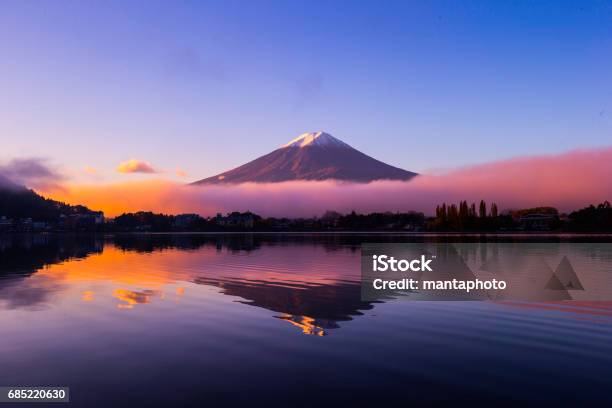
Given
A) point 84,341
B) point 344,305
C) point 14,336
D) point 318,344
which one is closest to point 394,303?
point 344,305

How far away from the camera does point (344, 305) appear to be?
1006 inches

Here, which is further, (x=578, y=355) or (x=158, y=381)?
(x=578, y=355)

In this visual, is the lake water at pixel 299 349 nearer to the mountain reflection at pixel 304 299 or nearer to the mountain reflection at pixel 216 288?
the mountain reflection at pixel 304 299

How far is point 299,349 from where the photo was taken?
52.3 feet

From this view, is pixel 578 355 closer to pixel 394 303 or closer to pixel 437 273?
pixel 394 303

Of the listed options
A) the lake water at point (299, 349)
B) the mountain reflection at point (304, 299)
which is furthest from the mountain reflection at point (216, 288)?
the lake water at point (299, 349)

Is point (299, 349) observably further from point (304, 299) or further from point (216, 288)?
point (216, 288)

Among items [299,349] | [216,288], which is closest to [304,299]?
[216,288]

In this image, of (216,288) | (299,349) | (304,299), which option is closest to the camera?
(299,349)

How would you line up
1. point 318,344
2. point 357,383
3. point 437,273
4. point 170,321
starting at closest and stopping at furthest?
point 357,383 → point 318,344 → point 170,321 → point 437,273

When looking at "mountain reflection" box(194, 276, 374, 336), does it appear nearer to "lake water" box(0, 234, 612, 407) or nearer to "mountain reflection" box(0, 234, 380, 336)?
"mountain reflection" box(0, 234, 380, 336)

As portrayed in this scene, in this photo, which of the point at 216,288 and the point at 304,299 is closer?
the point at 304,299

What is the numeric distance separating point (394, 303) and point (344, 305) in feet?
9.57

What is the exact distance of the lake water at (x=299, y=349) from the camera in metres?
11.7
